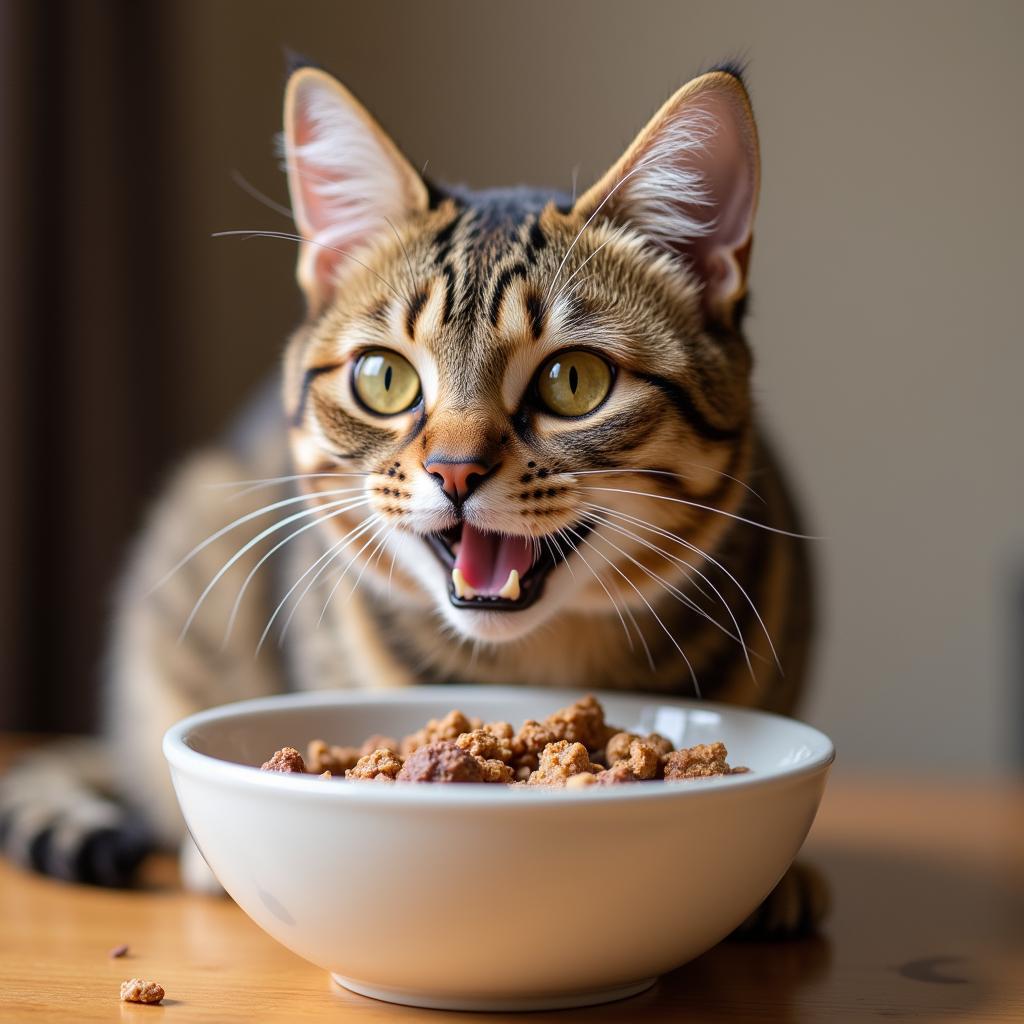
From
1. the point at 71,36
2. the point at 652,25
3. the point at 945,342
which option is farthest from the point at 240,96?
the point at 945,342

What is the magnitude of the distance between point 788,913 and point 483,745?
289mm

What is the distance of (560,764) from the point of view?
2.48 feet

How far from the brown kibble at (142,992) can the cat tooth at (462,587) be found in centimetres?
34

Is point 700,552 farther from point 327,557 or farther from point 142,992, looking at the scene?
point 142,992

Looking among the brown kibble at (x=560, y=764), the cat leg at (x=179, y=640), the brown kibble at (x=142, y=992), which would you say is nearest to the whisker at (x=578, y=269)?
the brown kibble at (x=560, y=764)

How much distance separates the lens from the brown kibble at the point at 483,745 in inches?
30.5

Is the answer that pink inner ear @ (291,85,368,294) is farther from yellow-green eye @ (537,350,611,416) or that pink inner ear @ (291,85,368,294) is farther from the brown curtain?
the brown curtain

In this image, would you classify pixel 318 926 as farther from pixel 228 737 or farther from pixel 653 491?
pixel 653 491

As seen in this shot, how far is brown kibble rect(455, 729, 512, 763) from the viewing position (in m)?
0.77

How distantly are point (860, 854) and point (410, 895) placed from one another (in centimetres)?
66

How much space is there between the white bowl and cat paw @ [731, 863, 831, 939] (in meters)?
0.19

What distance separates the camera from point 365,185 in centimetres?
102

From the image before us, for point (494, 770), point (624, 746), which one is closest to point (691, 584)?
point (624, 746)

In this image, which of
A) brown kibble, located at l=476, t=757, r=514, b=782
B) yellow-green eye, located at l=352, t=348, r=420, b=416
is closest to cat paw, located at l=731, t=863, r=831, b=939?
brown kibble, located at l=476, t=757, r=514, b=782
